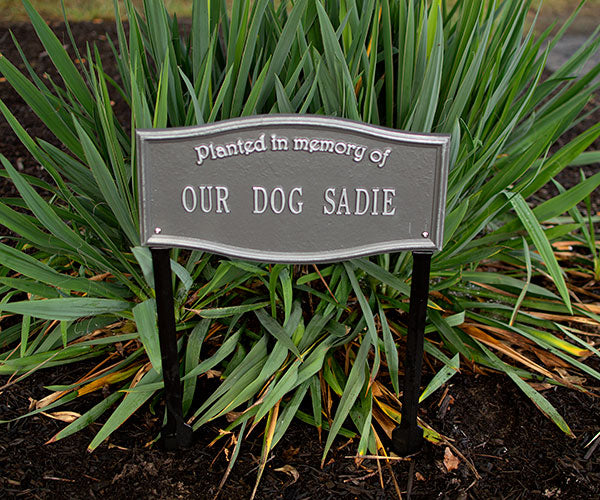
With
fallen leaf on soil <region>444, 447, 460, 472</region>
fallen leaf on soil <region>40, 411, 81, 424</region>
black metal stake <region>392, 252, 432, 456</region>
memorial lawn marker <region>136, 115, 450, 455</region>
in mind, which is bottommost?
fallen leaf on soil <region>444, 447, 460, 472</region>

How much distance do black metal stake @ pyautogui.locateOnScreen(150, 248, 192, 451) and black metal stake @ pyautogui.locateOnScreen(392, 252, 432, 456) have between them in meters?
0.46

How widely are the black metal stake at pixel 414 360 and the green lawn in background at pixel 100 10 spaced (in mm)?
2608

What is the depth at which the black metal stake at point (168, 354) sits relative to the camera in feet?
4.01

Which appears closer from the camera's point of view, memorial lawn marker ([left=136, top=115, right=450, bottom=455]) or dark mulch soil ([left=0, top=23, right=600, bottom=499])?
memorial lawn marker ([left=136, top=115, right=450, bottom=455])

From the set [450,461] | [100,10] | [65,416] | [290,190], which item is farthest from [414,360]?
[100,10]

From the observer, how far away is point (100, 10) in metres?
4.13

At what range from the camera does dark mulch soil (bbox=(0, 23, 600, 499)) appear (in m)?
1.32

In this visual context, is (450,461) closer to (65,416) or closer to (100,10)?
(65,416)

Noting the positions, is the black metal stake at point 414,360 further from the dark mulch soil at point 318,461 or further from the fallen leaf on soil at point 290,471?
the fallen leaf on soil at point 290,471

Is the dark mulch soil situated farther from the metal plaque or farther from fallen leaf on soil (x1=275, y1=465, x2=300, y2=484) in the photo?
the metal plaque

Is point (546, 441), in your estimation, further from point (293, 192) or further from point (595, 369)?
point (293, 192)

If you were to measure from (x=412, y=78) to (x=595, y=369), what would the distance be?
2.97ft

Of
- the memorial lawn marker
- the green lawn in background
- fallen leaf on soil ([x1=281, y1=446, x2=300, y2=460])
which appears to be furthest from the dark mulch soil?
the green lawn in background

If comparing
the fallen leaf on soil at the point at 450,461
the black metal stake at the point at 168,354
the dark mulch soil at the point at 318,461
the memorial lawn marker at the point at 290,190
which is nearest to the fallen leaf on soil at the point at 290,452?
the dark mulch soil at the point at 318,461
